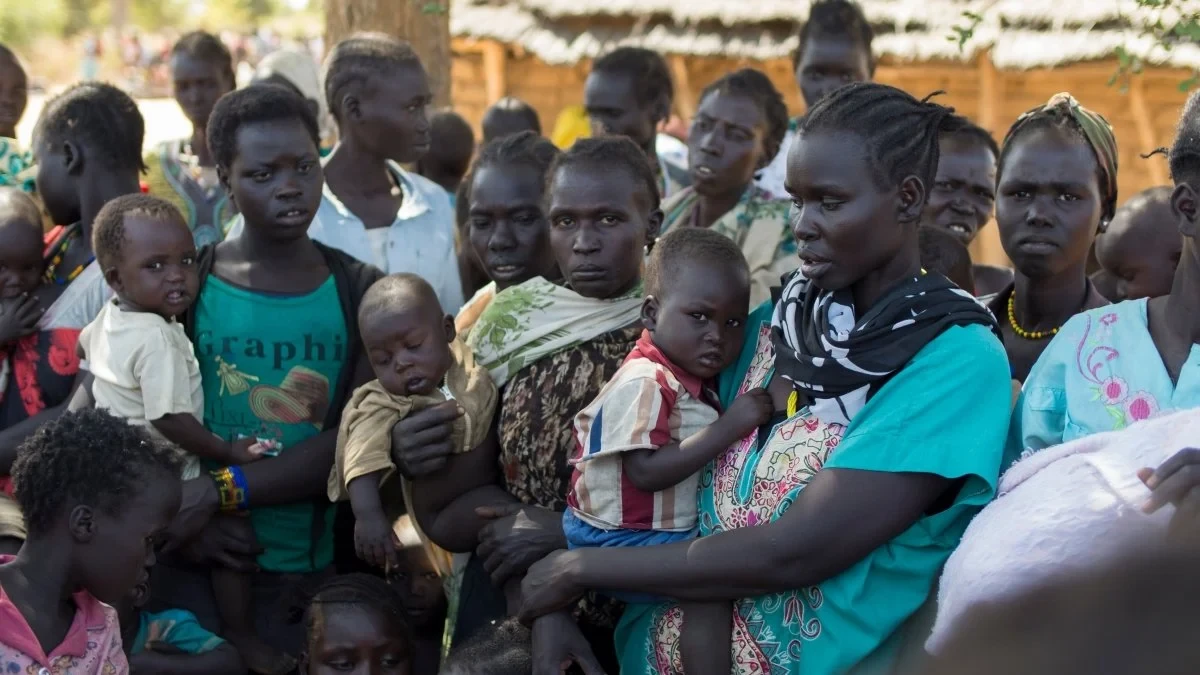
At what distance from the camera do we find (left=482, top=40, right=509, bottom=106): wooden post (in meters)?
11.2

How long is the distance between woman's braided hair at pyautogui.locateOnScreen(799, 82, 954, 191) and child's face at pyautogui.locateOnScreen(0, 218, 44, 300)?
276cm

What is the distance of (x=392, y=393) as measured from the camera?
143 inches

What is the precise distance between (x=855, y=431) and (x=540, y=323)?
1187 millimetres

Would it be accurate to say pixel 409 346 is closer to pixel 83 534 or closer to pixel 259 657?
pixel 83 534

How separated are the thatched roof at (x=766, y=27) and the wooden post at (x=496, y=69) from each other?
0.30m

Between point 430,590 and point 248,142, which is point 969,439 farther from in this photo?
point 248,142

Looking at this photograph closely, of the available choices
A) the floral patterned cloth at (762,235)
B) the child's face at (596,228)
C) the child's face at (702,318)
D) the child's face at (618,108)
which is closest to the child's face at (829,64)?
the child's face at (618,108)

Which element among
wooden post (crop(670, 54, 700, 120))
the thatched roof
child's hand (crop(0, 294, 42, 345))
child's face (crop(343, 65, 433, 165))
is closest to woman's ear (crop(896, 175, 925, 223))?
child's face (crop(343, 65, 433, 165))

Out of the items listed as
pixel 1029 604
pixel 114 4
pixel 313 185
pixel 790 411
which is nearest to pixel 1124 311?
pixel 790 411

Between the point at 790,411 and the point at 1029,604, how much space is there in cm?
209

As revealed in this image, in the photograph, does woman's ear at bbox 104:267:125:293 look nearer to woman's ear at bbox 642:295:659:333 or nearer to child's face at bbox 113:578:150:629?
child's face at bbox 113:578:150:629

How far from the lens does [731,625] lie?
9.32 ft

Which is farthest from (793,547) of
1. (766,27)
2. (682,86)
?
(682,86)

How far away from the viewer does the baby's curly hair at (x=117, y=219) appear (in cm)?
383
